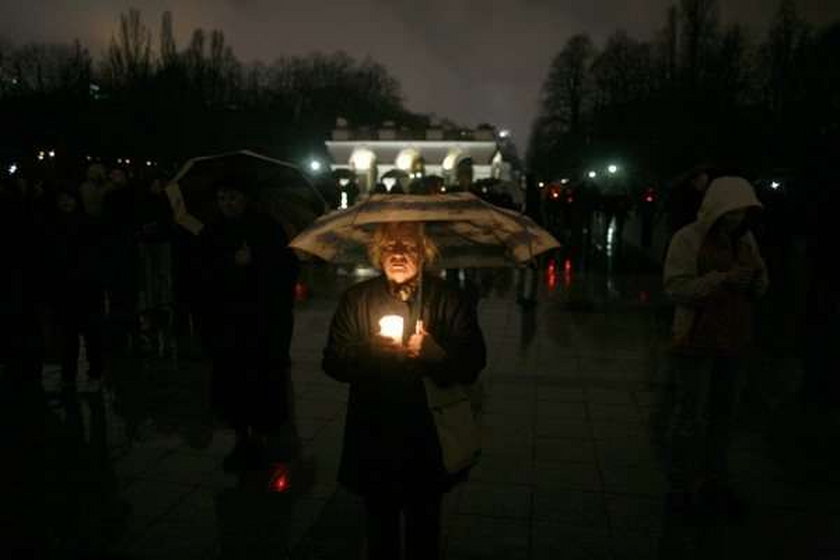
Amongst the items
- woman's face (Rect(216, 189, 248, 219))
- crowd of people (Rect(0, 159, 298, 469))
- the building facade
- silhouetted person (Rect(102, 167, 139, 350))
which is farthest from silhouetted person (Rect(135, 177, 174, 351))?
the building facade

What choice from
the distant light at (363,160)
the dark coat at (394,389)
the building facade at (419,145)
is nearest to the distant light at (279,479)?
the dark coat at (394,389)

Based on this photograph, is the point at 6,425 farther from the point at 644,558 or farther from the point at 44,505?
the point at 644,558

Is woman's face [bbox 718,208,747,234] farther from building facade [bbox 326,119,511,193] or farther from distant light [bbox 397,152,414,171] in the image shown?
building facade [bbox 326,119,511,193]

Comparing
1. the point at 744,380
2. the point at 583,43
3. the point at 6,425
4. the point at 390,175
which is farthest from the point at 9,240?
the point at 583,43

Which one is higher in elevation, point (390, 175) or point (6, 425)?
point (390, 175)

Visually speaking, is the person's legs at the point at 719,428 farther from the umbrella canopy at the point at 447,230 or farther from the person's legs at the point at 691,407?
the umbrella canopy at the point at 447,230

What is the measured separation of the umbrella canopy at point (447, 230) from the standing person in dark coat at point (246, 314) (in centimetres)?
199

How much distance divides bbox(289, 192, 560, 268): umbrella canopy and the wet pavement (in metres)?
1.70

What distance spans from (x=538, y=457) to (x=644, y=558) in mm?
1578

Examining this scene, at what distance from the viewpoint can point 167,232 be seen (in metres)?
11.5

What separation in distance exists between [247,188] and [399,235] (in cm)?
244

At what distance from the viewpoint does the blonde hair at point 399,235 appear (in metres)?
3.52

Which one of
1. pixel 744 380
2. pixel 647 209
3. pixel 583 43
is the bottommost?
pixel 744 380

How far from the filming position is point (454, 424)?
3.41 meters
